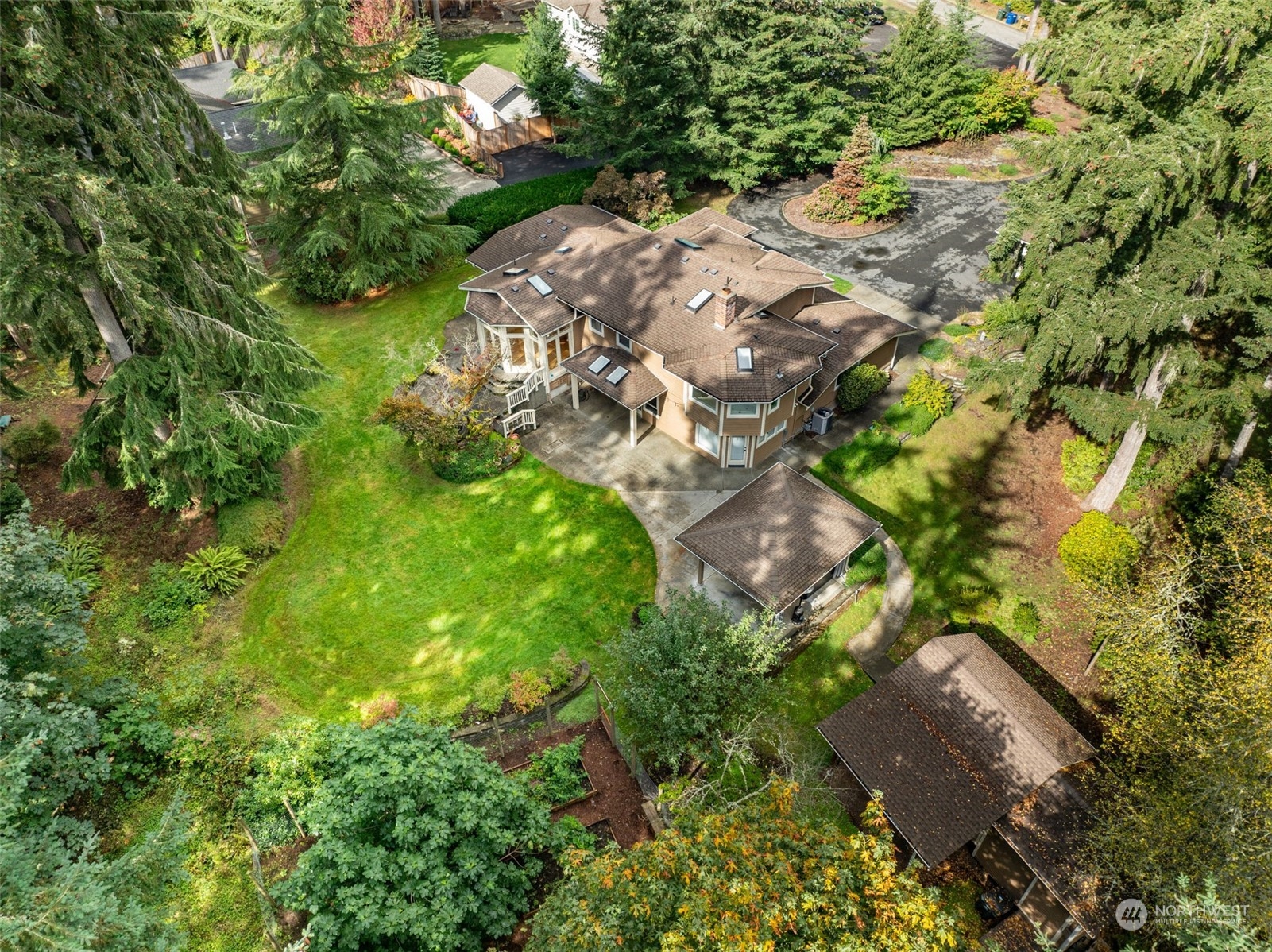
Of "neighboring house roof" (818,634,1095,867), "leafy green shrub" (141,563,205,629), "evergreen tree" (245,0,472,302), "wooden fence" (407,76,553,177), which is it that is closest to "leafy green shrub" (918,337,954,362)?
"neighboring house roof" (818,634,1095,867)

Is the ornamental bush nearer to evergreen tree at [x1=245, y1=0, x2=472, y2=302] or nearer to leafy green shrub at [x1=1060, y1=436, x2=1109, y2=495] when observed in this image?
leafy green shrub at [x1=1060, y1=436, x2=1109, y2=495]

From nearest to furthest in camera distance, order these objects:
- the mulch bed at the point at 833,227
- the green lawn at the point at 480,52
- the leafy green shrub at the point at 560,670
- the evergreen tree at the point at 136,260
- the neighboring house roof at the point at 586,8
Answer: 1. the evergreen tree at the point at 136,260
2. the leafy green shrub at the point at 560,670
3. the mulch bed at the point at 833,227
4. the neighboring house roof at the point at 586,8
5. the green lawn at the point at 480,52

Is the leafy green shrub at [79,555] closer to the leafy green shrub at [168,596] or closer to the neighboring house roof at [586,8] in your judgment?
the leafy green shrub at [168,596]

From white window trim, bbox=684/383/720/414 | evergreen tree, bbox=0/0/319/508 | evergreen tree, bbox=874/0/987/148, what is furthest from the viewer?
evergreen tree, bbox=874/0/987/148

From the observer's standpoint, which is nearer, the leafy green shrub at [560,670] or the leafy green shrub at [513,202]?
the leafy green shrub at [560,670]

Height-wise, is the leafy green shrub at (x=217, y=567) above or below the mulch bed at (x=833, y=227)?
below

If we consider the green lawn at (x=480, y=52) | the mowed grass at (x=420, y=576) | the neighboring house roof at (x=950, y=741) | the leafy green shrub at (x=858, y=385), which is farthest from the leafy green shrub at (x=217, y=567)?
the green lawn at (x=480, y=52)

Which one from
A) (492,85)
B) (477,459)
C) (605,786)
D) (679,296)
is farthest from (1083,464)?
(492,85)
